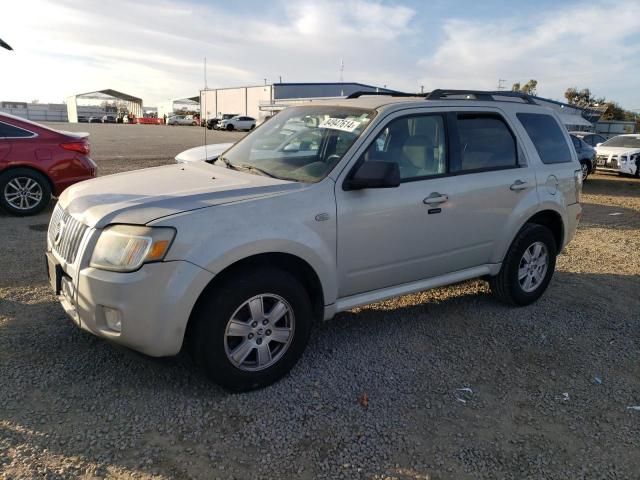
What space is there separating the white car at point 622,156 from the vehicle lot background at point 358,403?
13444 millimetres

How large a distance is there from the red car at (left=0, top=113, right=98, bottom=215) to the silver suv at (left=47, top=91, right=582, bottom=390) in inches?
179

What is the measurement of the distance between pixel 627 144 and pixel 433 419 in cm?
1755

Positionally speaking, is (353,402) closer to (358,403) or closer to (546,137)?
(358,403)

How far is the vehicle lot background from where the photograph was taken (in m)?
2.72

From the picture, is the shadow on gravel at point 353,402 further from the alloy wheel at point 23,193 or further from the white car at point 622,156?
the white car at point 622,156

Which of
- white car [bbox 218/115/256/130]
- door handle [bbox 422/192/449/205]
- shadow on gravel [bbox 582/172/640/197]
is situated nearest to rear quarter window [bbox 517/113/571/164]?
door handle [bbox 422/192/449/205]

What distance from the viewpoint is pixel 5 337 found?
383 centimetres

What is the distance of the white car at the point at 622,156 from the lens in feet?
53.5

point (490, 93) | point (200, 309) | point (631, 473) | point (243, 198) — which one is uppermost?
point (490, 93)

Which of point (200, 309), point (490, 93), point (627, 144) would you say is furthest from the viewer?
point (627, 144)

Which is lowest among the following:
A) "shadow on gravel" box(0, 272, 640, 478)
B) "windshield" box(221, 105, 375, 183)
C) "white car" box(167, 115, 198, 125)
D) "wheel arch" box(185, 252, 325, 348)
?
"shadow on gravel" box(0, 272, 640, 478)

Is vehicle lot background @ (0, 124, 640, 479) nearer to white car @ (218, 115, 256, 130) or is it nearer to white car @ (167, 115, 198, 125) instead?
white car @ (218, 115, 256, 130)

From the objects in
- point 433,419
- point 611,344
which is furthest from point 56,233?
point 611,344

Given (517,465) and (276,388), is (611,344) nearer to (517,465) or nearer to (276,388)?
(517,465)
